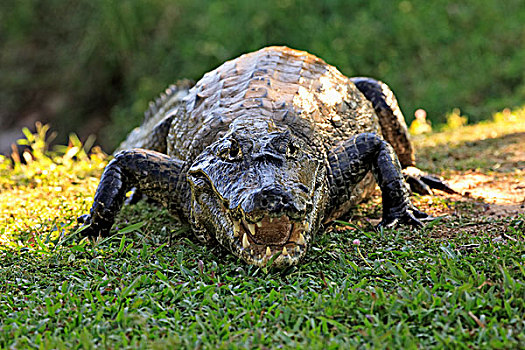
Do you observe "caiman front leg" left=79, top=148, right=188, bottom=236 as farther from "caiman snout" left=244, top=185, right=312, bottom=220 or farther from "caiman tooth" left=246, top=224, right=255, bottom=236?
"caiman snout" left=244, top=185, right=312, bottom=220

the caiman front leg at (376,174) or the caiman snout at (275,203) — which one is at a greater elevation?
the caiman snout at (275,203)

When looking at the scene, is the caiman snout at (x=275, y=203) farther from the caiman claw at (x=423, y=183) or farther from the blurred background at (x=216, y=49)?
the blurred background at (x=216, y=49)

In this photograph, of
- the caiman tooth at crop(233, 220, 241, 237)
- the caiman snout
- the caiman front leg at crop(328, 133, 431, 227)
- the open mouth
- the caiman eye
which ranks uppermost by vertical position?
the caiman eye

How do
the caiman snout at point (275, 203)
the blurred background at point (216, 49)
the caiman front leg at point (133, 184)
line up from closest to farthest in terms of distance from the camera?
the caiman snout at point (275, 203)
the caiman front leg at point (133, 184)
the blurred background at point (216, 49)

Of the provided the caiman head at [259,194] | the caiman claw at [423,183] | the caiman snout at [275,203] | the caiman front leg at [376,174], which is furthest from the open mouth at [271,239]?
the caiman claw at [423,183]

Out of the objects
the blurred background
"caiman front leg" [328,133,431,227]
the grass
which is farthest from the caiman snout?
the blurred background
